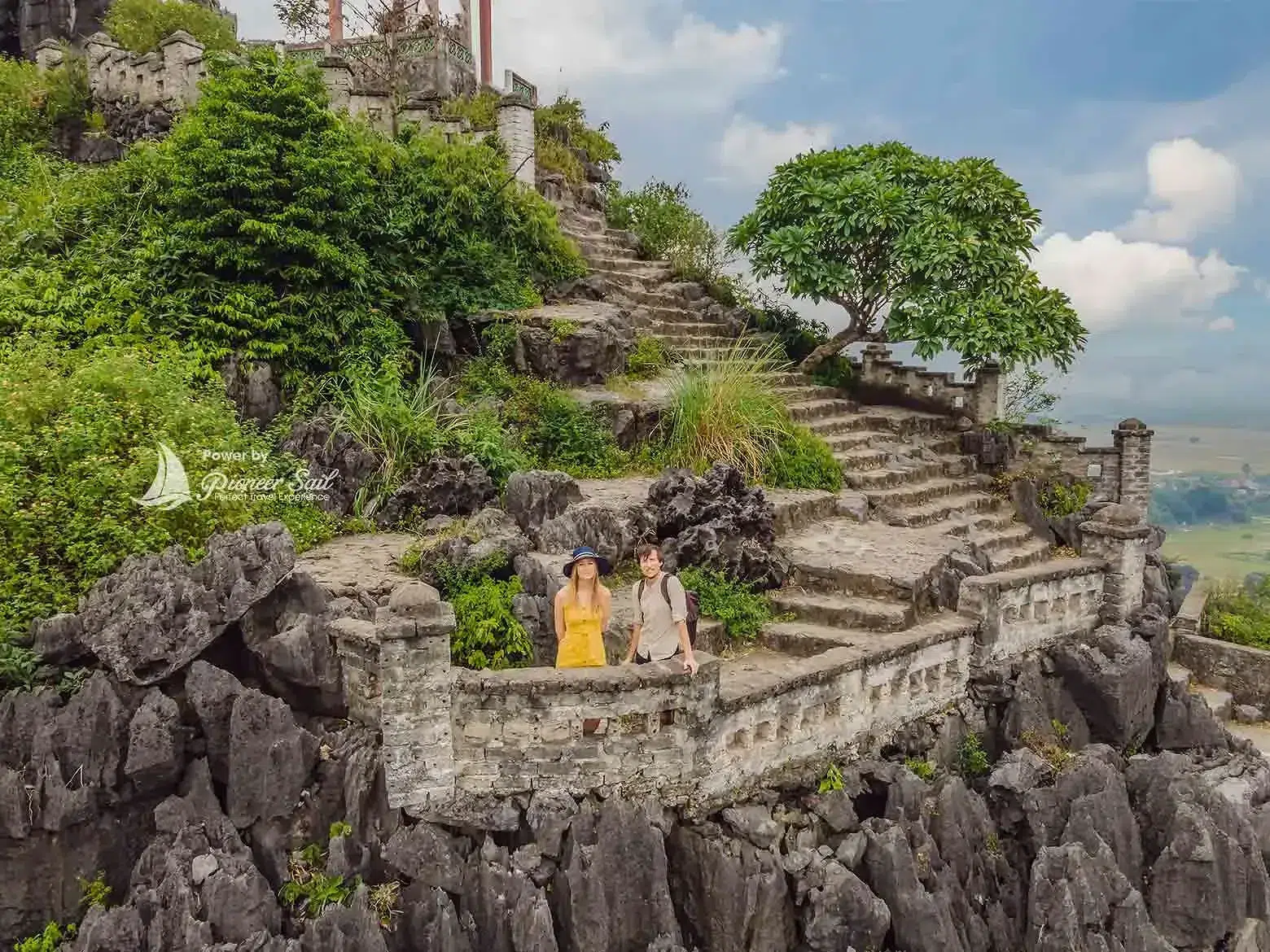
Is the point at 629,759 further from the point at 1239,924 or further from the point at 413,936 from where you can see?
the point at 1239,924

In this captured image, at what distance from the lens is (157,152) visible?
11812 mm

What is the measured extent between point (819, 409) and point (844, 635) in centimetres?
684

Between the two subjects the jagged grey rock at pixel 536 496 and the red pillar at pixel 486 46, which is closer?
the jagged grey rock at pixel 536 496

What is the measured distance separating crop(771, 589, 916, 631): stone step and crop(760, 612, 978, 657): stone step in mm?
69

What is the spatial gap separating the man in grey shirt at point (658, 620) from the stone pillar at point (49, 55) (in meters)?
19.7

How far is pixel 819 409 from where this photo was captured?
14.5 meters

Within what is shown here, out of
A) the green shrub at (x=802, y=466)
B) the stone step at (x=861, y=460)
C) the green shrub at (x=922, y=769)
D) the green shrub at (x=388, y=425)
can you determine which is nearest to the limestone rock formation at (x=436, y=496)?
the green shrub at (x=388, y=425)

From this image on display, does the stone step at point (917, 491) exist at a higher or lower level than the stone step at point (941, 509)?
higher

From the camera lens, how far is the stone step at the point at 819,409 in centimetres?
1391

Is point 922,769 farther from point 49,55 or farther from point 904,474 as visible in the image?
point 49,55

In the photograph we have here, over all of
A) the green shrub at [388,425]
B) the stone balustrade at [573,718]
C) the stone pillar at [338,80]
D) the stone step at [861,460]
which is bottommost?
the stone balustrade at [573,718]

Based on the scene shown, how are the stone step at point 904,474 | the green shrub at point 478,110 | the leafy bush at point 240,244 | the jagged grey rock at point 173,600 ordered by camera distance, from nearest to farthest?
the jagged grey rock at point 173,600 → the leafy bush at point 240,244 → the stone step at point 904,474 → the green shrub at point 478,110

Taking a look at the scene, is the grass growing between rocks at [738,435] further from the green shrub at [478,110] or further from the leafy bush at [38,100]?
the leafy bush at [38,100]

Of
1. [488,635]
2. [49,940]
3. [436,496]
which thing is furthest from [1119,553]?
[49,940]
